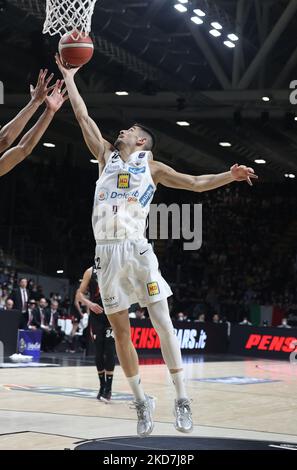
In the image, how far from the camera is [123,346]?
6309mm

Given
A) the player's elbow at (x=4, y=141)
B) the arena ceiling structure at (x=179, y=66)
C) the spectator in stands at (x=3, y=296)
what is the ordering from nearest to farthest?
the player's elbow at (x=4, y=141)
the spectator in stands at (x=3, y=296)
the arena ceiling structure at (x=179, y=66)

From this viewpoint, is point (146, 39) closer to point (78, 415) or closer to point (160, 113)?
point (160, 113)

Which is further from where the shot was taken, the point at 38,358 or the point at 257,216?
the point at 257,216

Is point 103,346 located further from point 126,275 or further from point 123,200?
point 123,200

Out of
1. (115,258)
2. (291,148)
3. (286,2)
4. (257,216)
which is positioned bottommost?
(115,258)

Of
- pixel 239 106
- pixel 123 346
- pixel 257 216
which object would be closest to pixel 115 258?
pixel 123 346

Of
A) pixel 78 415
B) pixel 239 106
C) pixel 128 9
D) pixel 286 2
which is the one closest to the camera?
pixel 78 415

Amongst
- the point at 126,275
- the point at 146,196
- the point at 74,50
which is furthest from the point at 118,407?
the point at 74,50

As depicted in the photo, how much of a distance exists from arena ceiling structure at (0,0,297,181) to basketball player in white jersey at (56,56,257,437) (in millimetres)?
13248

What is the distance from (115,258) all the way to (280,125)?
24.2 metres

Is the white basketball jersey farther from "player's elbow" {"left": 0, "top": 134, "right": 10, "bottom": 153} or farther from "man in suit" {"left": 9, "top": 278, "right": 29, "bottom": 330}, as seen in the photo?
"man in suit" {"left": 9, "top": 278, "right": 29, "bottom": 330}

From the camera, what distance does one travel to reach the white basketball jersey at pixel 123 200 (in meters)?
6.29

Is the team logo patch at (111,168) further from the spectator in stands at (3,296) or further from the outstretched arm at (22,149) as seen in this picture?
the spectator in stands at (3,296)

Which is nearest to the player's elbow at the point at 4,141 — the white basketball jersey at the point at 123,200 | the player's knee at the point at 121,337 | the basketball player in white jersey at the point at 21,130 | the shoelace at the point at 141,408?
the basketball player in white jersey at the point at 21,130
